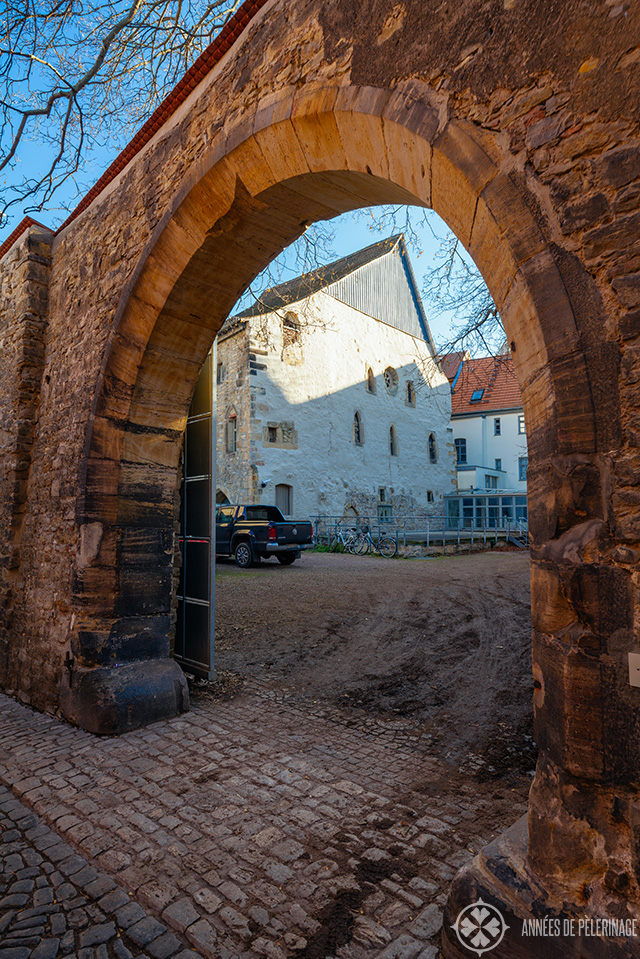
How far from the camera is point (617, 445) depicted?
1.66 metres

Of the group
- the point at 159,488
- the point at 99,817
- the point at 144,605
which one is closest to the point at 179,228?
the point at 159,488

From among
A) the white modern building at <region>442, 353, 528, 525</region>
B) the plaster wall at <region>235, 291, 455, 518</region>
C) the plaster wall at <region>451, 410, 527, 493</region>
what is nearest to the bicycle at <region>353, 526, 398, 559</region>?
the plaster wall at <region>235, 291, 455, 518</region>

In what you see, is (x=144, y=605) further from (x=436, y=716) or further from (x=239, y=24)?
(x=239, y=24)

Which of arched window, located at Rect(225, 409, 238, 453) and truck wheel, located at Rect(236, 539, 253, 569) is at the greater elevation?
arched window, located at Rect(225, 409, 238, 453)

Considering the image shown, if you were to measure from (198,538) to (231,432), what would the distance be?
524 inches

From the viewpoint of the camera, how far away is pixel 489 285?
6.97ft

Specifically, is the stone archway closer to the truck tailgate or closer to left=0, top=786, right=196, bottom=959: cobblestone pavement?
left=0, top=786, right=196, bottom=959: cobblestone pavement

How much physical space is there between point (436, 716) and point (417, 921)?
2.20m

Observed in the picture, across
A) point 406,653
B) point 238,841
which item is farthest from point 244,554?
point 238,841

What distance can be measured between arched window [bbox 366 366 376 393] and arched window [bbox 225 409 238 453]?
616 centimetres

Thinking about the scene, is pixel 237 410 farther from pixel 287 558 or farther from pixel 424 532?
pixel 424 532

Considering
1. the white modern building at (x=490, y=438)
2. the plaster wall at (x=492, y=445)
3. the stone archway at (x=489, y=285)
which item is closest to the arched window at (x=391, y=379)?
the white modern building at (x=490, y=438)

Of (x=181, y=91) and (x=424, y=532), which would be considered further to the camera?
(x=424, y=532)

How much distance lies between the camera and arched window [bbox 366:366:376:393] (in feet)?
71.6
